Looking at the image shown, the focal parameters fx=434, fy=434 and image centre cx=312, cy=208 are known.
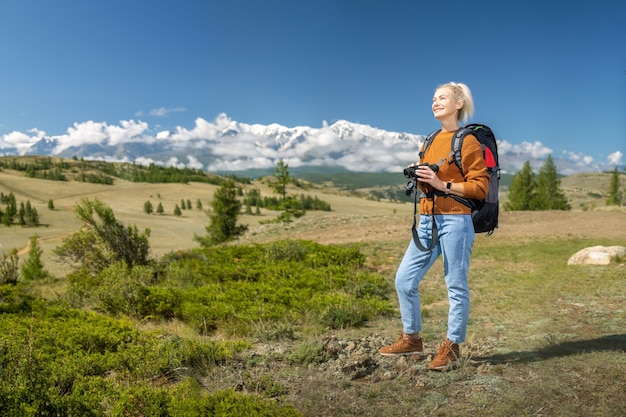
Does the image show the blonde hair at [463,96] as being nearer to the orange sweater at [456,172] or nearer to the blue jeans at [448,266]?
the orange sweater at [456,172]

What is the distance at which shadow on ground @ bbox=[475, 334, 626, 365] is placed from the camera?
4.82 metres

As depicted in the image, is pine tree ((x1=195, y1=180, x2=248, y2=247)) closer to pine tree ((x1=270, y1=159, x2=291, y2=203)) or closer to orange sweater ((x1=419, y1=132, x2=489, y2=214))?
pine tree ((x1=270, y1=159, x2=291, y2=203))

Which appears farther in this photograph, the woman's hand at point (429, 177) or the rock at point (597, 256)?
the rock at point (597, 256)

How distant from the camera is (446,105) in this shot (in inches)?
171

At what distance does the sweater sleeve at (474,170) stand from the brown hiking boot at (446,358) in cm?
159

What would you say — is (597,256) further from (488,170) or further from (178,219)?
(178,219)

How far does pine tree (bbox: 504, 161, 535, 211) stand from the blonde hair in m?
56.4

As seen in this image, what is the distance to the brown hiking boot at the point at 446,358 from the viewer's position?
4.42 metres

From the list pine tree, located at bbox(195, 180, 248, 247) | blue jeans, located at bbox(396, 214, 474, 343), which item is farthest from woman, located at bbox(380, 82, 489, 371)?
pine tree, located at bbox(195, 180, 248, 247)

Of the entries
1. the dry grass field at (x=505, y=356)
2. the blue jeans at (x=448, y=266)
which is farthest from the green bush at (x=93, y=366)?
the blue jeans at (x=448, y=266)

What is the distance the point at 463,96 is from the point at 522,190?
57.4 metres

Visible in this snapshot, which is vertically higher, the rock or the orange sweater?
the orange sweater

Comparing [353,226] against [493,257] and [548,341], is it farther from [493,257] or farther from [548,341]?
[548,341]

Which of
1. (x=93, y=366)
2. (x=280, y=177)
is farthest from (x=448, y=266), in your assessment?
(x=280, y=177)
